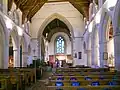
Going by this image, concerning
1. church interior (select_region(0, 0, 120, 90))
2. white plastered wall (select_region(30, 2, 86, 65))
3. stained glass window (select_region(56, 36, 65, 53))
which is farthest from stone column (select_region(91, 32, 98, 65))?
stained glass window (select_region(56, 36, 65, 53))

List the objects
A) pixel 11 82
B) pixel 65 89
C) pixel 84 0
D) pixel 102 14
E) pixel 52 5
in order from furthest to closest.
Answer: pixel 52 5, pixel 84 0, pixel 102 14, pixel 11 82, pixel 65 89

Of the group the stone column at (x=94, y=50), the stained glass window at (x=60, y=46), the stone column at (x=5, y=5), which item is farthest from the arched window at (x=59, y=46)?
the stone column at (x=5, y=5)

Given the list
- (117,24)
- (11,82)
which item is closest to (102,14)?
(117,24)

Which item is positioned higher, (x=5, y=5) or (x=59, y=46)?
(x=5, y=5)

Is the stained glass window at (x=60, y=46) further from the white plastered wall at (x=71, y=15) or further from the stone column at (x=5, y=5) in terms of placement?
the stone column at (x=5, y=5)

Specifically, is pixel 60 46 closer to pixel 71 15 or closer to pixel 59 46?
pixel 59 46

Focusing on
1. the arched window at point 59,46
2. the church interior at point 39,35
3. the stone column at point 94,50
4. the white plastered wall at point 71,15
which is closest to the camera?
the church interior at point 39,35

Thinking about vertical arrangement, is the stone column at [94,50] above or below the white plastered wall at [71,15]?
below

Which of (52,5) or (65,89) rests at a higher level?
(52,5)

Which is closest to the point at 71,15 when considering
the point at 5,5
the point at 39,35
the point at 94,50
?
the point at 39,35

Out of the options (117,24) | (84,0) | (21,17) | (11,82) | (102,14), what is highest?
(84,0)

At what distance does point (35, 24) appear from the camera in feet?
72.2

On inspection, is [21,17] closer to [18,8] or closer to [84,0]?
[18,8]

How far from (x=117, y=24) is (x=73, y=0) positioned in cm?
1024
